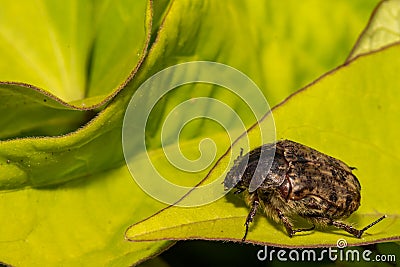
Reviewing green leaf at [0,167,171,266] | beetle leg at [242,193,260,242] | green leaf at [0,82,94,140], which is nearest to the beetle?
beetle leg at [242,193,260,242]

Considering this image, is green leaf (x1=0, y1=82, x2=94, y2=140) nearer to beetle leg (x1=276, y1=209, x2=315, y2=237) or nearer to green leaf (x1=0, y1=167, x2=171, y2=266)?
green leaf (x1=0, y1=167, x2=171, y2=266)

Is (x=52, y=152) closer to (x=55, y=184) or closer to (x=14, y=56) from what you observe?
(x=55, y=184)

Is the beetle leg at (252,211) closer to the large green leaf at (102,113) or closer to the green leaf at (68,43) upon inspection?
the large green leaf at (102,113)

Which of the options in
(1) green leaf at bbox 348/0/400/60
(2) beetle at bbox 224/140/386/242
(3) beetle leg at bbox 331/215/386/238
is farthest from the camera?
(1) green leaf at bbox 348/0/400/60

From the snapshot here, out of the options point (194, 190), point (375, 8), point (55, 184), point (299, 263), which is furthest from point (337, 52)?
point (55, 184)

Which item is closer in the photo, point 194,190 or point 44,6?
point 194,190

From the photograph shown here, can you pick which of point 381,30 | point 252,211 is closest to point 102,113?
point 252,211

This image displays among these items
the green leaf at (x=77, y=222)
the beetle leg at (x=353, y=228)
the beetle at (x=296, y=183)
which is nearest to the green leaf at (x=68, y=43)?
the green leaf at (x=77, y=222)

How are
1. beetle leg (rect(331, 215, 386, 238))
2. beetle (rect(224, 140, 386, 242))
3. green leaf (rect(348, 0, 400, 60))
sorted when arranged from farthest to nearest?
green leaf (rect(348, 0, 400, 60)) < beetle (rect(224, 140, 386, 242)) < beetle leg (rect(331, 215, 386, 238))
